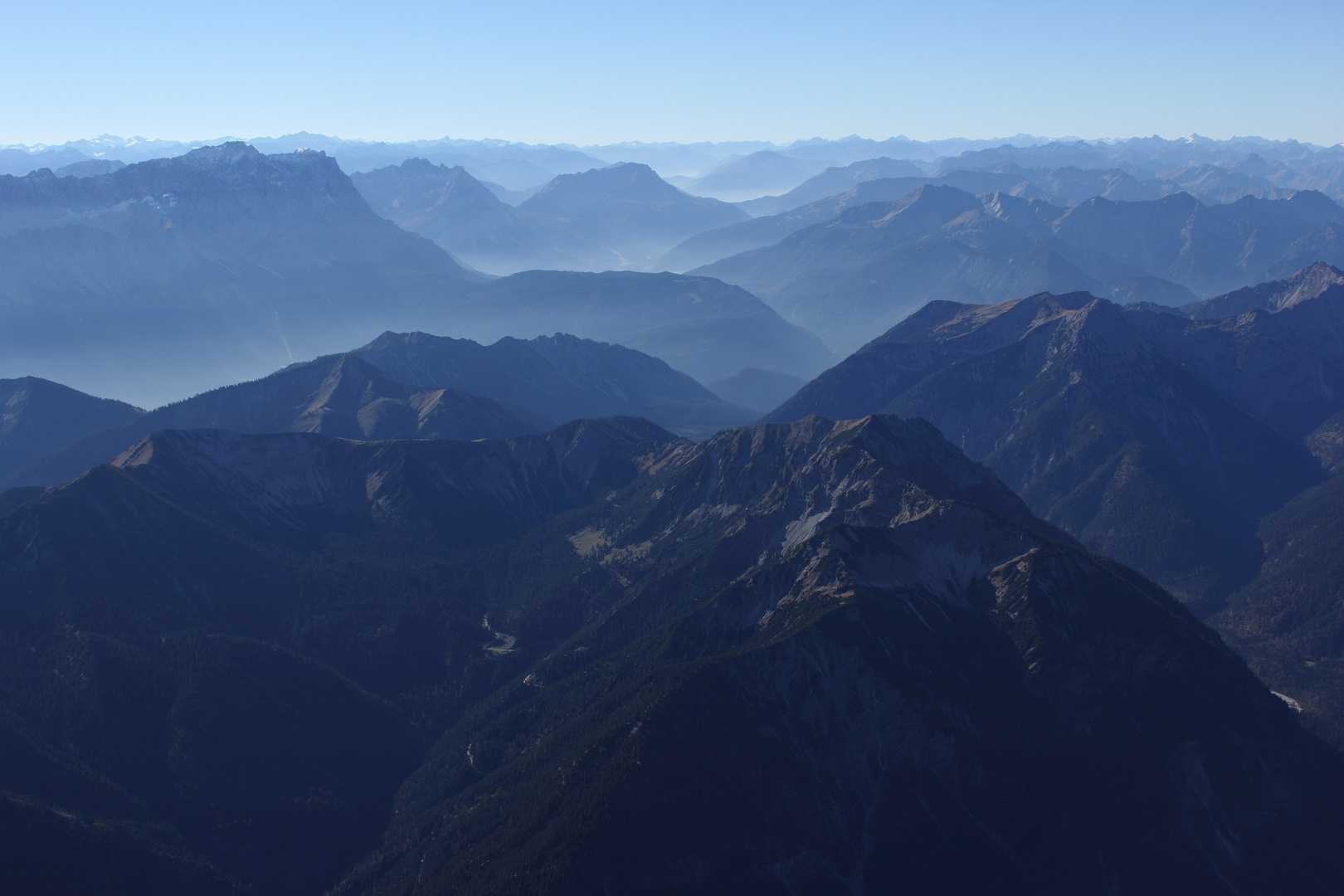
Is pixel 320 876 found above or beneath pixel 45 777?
beneath

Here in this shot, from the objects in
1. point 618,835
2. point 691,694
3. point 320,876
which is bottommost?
point 320,876

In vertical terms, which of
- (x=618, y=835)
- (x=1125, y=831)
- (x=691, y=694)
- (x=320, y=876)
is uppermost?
(x=691, y=694)

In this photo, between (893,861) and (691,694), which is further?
(691,694)

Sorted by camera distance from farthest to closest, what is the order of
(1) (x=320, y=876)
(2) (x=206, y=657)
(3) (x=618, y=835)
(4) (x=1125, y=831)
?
(2) (x=206, y=657) < (1) (x=320, y=876) < (4) (x=1125, y=831) < (3) (x=618, y=835)

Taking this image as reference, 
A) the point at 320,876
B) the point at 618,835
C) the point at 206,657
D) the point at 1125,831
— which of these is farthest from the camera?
the point at 206,657

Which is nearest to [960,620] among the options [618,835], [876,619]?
A: [876,619]

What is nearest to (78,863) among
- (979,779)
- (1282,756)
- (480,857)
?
(480,857)

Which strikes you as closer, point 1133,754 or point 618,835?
point 618,835

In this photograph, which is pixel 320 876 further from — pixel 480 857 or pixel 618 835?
pixel 618 835

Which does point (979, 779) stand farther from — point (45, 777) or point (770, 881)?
point (45, 777)
